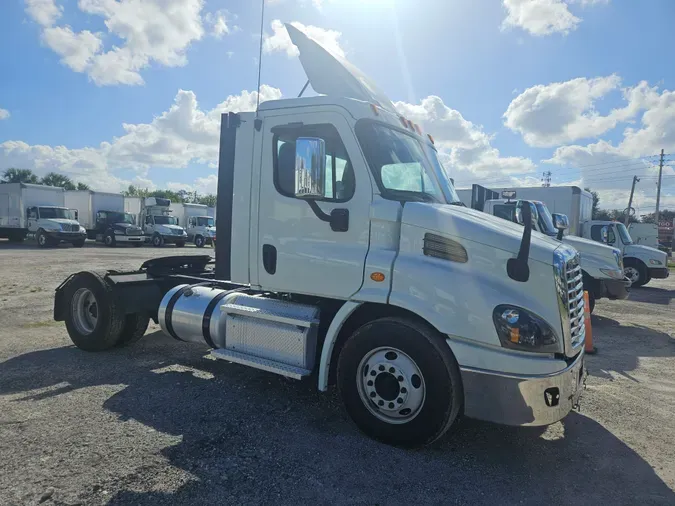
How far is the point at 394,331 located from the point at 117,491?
89.3 inches

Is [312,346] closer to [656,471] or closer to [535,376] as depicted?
[535,376]

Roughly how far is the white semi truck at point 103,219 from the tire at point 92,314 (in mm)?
26402

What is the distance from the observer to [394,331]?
3764mm

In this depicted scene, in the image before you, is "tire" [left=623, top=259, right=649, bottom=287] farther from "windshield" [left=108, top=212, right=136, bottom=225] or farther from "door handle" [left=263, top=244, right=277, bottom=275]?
"windshield" [left=108, top=212, right=136, bottom=225]

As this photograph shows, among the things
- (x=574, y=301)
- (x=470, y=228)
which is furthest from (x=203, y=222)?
(x=574, y=301)

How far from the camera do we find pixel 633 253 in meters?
16.2

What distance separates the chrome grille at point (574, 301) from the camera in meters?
3.67

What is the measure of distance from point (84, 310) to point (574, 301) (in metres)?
6.30

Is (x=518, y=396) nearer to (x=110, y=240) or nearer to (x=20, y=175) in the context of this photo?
(x=110, y=240)

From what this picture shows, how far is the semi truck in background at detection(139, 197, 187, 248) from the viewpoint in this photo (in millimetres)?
32969

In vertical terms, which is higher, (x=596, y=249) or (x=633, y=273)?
(x=596, y=249)

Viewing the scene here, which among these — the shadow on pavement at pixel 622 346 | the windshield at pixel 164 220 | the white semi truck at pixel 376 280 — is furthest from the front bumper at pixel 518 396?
the windshield at pixel 164 220

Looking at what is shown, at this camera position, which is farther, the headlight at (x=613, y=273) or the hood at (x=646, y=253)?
the hood at (x=646, y=253)

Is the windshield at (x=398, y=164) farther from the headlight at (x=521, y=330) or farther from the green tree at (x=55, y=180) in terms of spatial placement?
the green tree at (x=55, y=180)
